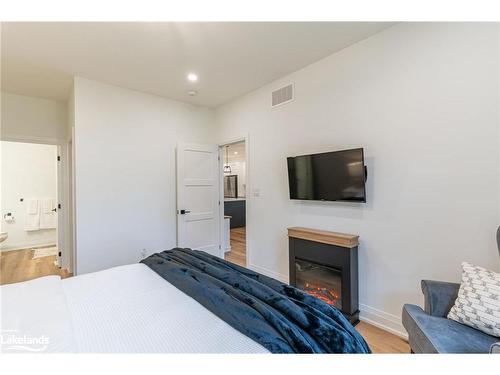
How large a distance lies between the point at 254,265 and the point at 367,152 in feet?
7.20

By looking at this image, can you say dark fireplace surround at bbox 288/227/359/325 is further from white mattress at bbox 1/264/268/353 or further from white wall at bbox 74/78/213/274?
white wall at bbox 74/78/213/274

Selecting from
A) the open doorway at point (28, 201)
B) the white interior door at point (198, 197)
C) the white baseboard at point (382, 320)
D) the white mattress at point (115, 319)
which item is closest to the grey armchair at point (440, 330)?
the white baseboard at point (382, 320)

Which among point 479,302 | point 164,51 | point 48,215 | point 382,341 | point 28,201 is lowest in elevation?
point 382,341

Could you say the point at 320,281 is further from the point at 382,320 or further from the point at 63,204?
the point at 63,204

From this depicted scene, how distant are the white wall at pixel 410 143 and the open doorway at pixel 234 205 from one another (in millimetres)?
1599

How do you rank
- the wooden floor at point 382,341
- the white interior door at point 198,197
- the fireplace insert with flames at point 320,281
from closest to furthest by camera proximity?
the wooden floor at point 382,341 → the fireplace insert with flames at point 320,281 → the white interior door at point 198,197

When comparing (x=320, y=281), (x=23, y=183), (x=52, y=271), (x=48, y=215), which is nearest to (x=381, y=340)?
(x=320, y=281)

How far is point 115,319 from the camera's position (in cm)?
120

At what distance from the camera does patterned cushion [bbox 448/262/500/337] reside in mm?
1316

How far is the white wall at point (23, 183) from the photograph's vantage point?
508 cm

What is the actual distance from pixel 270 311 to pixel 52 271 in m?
4.24

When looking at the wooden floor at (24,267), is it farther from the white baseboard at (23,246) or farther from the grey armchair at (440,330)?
the grey armchair at (440,330)
